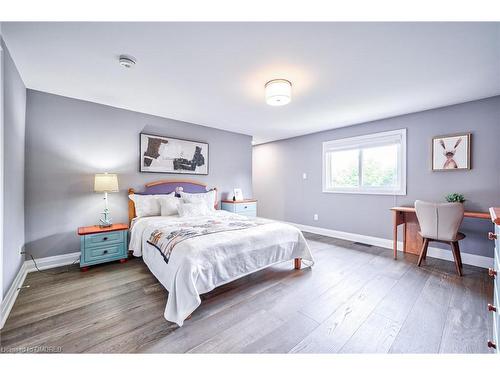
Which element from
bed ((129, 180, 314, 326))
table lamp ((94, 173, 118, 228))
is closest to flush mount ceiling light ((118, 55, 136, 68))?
table lamp ((94, 173, 118, 228))

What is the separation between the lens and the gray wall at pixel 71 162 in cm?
263

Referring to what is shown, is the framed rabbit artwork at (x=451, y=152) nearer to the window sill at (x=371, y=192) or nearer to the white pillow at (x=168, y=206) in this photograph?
the window sill at (x=371, y=192)

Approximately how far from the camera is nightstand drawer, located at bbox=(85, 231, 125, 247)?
2635mm

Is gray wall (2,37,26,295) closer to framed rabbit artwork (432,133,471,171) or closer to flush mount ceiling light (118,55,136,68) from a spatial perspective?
flush mount ceiling light (118,55,136,68)

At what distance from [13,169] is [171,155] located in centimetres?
196

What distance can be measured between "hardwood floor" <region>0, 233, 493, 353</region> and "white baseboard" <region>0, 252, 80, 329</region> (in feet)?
0.19

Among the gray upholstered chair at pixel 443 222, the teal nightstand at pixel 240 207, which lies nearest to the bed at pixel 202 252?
the teal nightstand at pixel 240 207

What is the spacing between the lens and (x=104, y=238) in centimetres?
274

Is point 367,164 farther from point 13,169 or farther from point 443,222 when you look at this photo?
point 13,169

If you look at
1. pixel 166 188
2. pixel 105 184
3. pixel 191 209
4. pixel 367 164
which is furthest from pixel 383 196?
pixel 105 184

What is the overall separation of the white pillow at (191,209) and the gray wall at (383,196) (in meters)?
2.61

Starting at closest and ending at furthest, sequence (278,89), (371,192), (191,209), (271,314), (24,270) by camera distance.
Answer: (271,314) → (278,89) → (24,270) → (191,209) → (371,192)

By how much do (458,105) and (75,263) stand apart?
5838mm
